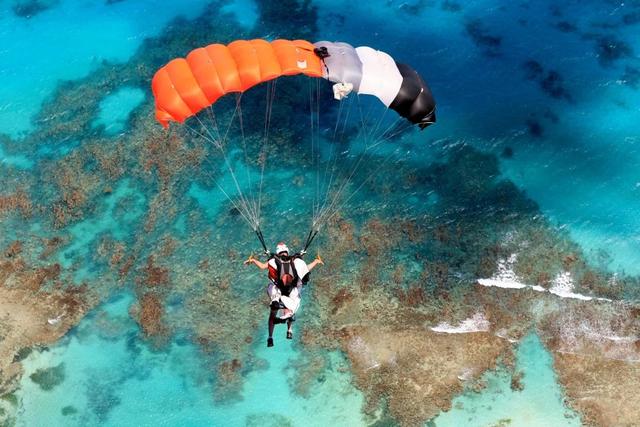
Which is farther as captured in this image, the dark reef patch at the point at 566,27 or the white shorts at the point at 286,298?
the dark reef patch at the point at 566,27

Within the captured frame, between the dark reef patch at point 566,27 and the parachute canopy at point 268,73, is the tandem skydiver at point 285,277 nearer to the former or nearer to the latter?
the parachute canopy at point 268,73

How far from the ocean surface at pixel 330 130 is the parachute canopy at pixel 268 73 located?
469 cm

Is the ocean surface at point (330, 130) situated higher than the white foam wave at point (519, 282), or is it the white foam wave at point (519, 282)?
the ocean surface at point (330, 130)

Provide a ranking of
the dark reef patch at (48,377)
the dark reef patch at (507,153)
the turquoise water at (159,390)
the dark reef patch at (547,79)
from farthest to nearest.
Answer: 1. the dark reef patch at (547,79)
2. the dark reef patch at (507,153)
3. the dark reef patch at (48,377)
4. the turquoise water at (159,390)

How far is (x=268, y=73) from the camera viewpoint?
1377 cm

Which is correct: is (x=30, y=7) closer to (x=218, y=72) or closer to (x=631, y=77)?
(x=218, y=72)

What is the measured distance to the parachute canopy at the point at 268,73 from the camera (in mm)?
13727

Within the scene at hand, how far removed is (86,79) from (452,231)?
48.1 feet

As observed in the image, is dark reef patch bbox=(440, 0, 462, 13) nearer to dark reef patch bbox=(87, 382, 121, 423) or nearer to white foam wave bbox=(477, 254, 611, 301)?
white foam wave bbox=(477, 254, 611, 301)

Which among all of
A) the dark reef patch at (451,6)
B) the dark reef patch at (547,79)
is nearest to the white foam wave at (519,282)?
the dark reef patch at (547,79)

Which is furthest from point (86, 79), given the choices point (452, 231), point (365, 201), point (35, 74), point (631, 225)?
point (631, 225)

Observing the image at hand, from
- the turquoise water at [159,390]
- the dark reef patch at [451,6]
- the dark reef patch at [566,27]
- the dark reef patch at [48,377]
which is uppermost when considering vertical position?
the dark reef patch at [451,6]

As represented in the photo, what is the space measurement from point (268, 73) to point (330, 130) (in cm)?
630

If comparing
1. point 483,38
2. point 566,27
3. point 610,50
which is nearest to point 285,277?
point 483,38
